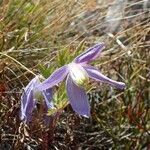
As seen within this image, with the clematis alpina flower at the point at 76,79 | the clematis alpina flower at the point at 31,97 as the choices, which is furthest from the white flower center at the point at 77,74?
the clematis alpina flower at the point at 31,97

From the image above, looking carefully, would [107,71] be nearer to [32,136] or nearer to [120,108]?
[120,108]

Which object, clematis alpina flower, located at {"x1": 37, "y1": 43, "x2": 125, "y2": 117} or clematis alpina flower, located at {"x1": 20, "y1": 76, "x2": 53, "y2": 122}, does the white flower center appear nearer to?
clematis alpina flower, located at {"x1": 37, "y1": 43, "x2": 125, "y2": 117}

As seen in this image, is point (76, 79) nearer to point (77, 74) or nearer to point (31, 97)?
point (77, 74)

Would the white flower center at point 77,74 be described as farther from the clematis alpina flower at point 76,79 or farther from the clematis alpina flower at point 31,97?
the clematis alpina flower at point 31,97

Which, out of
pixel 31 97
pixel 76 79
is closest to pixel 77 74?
pixel 76 79

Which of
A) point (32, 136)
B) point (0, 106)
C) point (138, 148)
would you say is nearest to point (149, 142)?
point (138, 148)
